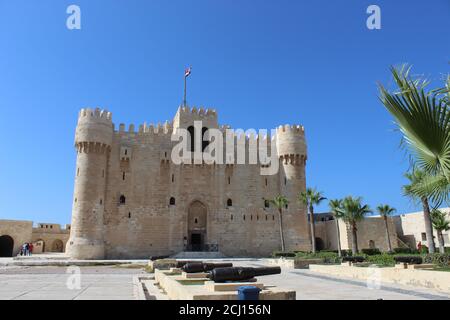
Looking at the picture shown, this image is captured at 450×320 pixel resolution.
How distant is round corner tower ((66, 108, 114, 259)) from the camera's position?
28.0 m

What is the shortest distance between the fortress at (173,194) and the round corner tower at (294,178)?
0.29ft

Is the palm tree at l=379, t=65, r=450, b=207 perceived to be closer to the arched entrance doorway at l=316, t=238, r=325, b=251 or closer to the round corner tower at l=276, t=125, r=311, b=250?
the round corner tower at l=276, t=125, r=311, b=250

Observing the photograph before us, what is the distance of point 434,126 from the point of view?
4.21 metres

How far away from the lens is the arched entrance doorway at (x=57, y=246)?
39412 millimetres

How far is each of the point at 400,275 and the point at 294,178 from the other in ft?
74.2

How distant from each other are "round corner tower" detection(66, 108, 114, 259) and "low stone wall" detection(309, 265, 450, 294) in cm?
1956

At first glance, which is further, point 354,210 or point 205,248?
point 205,248

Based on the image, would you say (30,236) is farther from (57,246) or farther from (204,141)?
(204,141)

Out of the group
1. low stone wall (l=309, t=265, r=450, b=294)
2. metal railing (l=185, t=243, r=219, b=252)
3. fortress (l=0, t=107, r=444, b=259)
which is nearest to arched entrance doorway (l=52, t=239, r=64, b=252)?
fortress (l=0, t=107, r=444, b=259)

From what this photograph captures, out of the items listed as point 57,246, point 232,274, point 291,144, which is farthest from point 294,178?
point 232,274

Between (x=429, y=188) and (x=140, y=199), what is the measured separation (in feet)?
92.4

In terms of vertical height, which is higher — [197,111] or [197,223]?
[197,111]

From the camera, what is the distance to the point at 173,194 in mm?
31703
